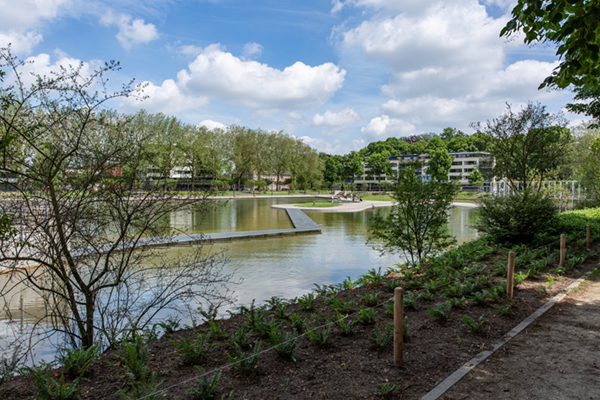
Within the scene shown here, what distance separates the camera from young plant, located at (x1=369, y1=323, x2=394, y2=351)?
4.39 m

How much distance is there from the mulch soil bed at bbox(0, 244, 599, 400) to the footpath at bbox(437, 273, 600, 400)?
0.25 metres

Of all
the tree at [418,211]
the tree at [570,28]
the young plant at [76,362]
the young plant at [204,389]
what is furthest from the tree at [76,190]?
the tree at [418,211]

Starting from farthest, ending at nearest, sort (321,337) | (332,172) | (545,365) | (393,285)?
(332,172) → (393,285) → (321,337) → (545,365)

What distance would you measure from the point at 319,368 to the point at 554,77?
466 cm

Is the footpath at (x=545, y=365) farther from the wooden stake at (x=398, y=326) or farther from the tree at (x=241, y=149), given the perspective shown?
the tree at (x=241, y=149)

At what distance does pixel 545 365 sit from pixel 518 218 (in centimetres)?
831

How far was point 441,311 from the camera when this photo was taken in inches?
207

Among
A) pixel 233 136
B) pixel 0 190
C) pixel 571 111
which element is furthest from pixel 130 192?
pixel 233 136

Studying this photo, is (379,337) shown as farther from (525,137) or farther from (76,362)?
(525,137)

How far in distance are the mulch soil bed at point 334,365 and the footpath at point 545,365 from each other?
25 cm

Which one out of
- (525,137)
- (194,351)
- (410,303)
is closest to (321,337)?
(194,351)

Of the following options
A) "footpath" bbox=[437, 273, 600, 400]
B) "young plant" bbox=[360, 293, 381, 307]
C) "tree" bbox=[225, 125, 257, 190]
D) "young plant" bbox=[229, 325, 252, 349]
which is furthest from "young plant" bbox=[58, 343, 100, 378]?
"tree" bbox=[225, 125, 257, 190]

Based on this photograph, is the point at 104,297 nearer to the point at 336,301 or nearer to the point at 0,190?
the point at 0,190

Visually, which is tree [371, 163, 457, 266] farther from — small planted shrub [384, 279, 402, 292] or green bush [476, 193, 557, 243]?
small planted shrub [384, 279, 402, 292]
